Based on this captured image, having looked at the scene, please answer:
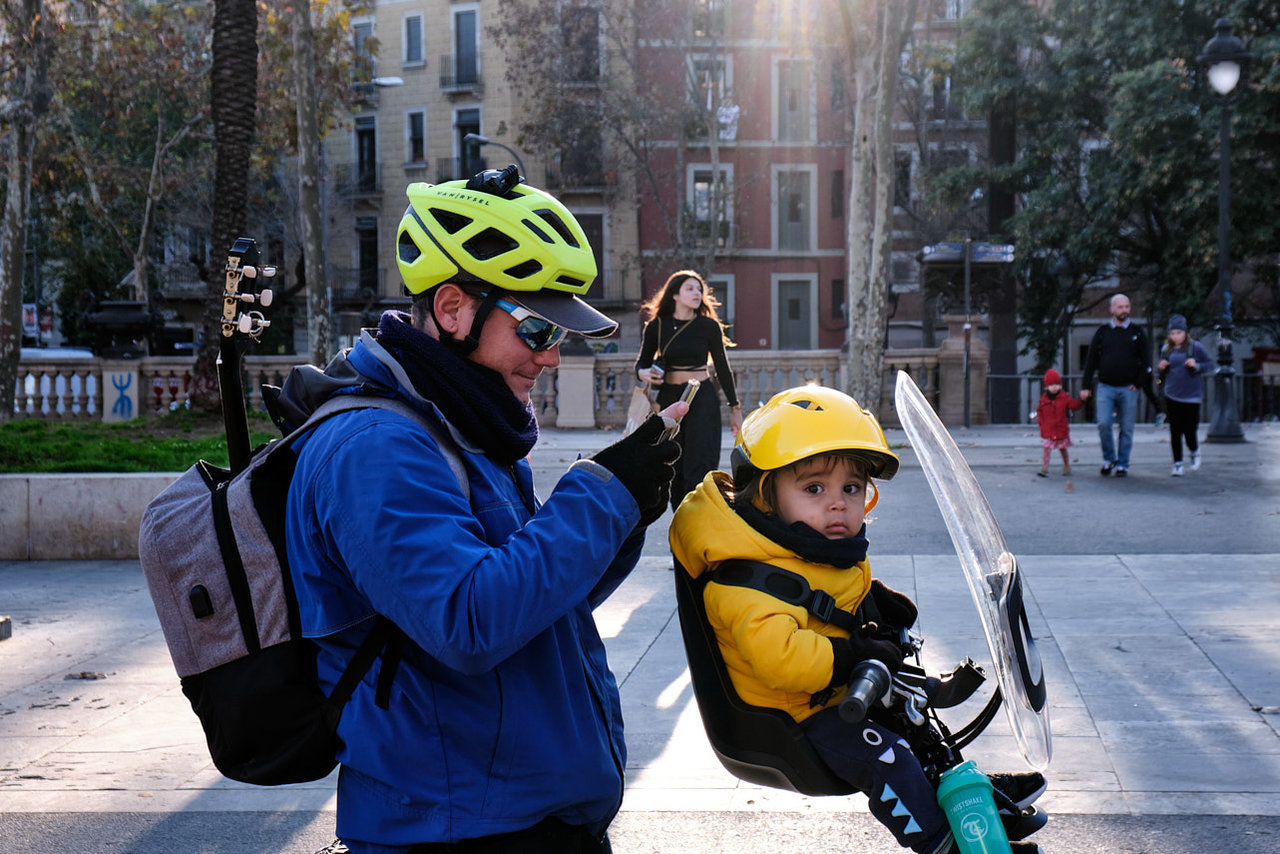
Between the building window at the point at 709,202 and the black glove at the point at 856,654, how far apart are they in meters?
40.9

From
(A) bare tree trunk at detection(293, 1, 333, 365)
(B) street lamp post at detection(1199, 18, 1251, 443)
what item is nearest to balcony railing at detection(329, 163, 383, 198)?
(A) bare tree trunk at detection(293, 1, 333, 365)

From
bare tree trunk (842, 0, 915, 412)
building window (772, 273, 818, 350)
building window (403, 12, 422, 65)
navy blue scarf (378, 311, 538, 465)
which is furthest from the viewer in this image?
building window (403, 12, 422, 65)

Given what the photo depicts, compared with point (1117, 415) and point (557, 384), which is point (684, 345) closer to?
point (1117, 415)

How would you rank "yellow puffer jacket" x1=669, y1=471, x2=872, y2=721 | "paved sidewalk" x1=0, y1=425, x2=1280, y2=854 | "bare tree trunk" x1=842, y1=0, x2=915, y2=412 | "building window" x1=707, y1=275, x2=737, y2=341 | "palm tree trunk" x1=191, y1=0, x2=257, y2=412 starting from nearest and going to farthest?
"yellow puffer jacket" x1=669, y1=471, x2=872, y2=721 → "paved sidewalk" x1=0, y1=425, x2=1280, y2=854 → "palm tree trunk" x1=191, y1=0, x2=257, y2=412 → "bare tree trunk" x1=842, y1=0, x2=915, y2=412 → "building window" x1=707, y1=275, x2=737, y2=341

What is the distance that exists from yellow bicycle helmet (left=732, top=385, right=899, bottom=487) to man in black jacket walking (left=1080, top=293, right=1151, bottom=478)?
450 inches

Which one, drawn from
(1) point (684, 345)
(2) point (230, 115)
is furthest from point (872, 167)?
(1) point (684, 345)

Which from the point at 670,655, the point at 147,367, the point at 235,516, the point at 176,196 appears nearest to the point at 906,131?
the point at 176,196

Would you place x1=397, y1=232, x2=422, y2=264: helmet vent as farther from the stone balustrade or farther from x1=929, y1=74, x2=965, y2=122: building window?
x1=929, y1=74, x2=965, y2=122: building window

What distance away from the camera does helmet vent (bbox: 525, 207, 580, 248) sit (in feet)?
6.56

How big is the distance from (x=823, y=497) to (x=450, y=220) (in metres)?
1.15

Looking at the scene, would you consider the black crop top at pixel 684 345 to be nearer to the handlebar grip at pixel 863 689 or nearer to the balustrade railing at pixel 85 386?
the handlebar grip at pixel 863 689

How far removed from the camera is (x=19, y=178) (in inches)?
661

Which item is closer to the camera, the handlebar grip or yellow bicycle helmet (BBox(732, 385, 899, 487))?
the handlebar grip

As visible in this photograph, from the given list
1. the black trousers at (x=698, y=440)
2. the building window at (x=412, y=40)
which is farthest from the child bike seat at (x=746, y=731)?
the building window at (x=412, y=40)
